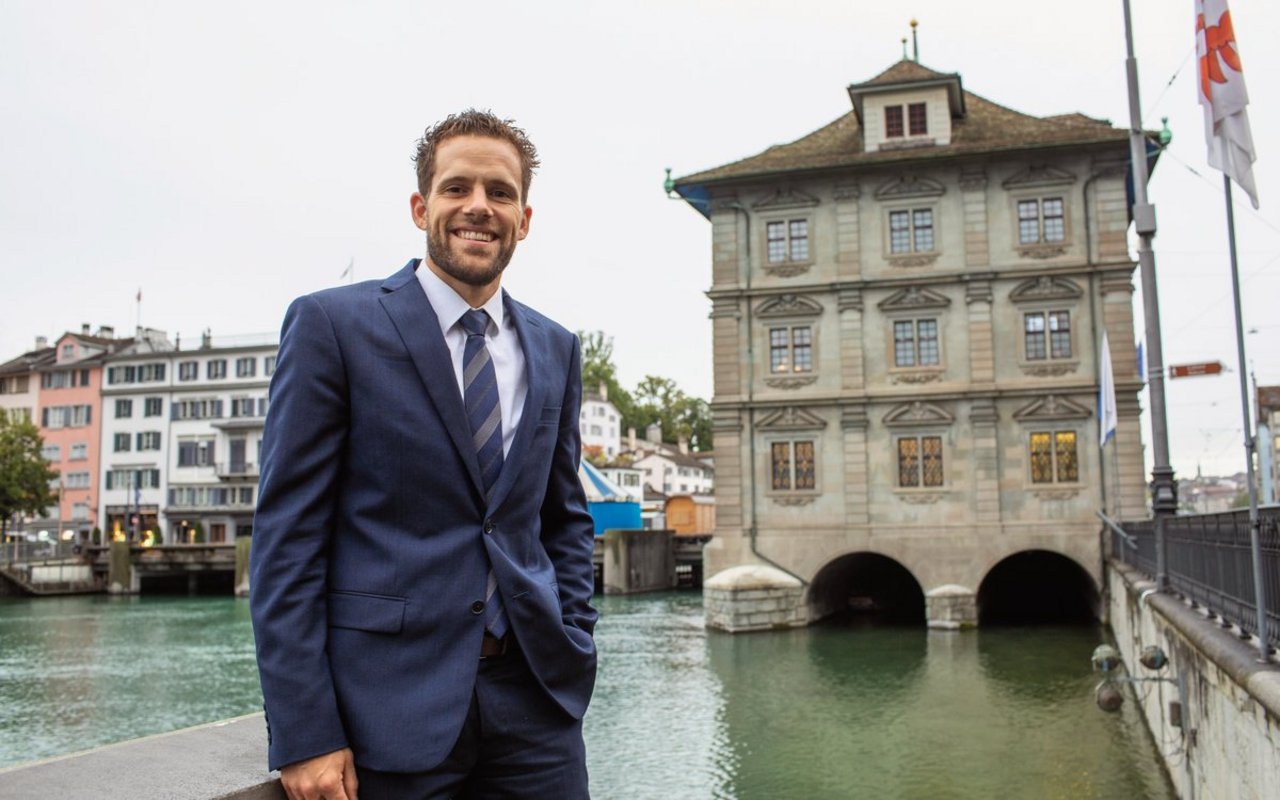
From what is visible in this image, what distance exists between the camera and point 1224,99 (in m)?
7.64

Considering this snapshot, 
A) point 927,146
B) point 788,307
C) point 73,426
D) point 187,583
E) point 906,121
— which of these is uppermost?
point 906,121

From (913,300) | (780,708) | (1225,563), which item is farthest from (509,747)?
(913,300)

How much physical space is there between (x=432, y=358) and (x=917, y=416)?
99.5ft

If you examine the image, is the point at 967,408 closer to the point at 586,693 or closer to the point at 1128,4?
the point at 1128,4

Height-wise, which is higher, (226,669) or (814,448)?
(814,448)

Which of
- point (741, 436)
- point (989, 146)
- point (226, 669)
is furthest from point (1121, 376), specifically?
point (226, 669)

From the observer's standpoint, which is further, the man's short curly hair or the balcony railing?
the balcony railing

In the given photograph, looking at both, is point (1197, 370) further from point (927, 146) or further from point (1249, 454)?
point (1249, 454)

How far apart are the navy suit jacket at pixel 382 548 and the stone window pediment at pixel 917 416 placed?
30.1m

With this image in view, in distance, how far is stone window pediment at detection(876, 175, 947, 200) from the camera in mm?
32188

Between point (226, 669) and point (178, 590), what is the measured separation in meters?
36.6

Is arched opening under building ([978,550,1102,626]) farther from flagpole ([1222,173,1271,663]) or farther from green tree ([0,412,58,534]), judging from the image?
green tree ([0,412,58,534])

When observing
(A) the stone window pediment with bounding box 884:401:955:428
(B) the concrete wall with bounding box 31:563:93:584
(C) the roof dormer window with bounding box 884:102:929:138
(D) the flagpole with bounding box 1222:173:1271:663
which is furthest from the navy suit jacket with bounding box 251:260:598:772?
(B) the concrete wall with bounding box 31:563:93:584

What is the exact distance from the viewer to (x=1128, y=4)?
16562 mm
